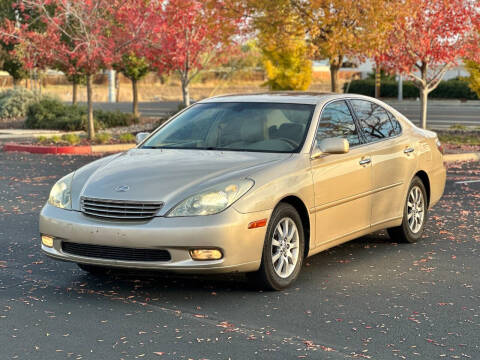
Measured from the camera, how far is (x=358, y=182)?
7.91 meters

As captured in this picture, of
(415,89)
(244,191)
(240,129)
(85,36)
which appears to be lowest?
(415,89)

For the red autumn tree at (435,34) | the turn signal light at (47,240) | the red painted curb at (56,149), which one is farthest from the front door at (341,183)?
the red autumn tree at (435,34)

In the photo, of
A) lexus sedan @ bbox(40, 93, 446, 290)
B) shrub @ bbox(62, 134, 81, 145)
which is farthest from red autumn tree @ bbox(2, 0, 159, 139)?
lexus sedan @ bbox(40, 93, 446, 290)

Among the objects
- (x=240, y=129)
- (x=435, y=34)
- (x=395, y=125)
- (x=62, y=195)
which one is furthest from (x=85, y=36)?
(x=62, y=195)

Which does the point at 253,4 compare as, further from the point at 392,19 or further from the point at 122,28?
the point at 122,28

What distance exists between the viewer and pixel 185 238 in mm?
6340

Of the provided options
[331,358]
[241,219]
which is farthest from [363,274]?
[331,358]

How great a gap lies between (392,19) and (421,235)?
12.7 meters

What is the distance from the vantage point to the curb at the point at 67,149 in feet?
68.2

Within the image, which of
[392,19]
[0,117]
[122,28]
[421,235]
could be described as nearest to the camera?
[421,235]

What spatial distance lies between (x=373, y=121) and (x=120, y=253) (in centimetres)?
327

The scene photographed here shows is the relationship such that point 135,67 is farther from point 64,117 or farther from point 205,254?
point 205,254

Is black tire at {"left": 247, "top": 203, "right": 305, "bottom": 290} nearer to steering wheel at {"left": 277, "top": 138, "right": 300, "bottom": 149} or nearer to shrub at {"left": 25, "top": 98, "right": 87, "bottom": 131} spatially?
steering wheel at {"left": 277, "top": 138, "right": 300, "bottom": 149}

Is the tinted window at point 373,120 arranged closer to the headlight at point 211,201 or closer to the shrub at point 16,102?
the headlight at point 211,201
